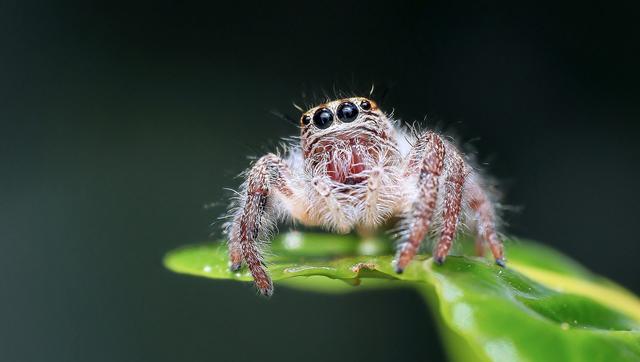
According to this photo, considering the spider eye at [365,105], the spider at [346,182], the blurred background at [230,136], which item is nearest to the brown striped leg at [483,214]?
the spider at [346,182]

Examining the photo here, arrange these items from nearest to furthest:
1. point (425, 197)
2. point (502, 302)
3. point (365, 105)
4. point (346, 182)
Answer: point (502, 302) → point (425, 197) → point (346, 182) → point (365, 105)

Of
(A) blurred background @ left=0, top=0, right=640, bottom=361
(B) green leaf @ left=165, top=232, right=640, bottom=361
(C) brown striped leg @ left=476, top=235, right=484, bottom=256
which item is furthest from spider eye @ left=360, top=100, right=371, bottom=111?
(A) blurred background @ left=0, top=0, right=640, bottom=361

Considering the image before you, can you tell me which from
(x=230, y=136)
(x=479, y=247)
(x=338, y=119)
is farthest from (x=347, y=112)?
(x=230, y=136)

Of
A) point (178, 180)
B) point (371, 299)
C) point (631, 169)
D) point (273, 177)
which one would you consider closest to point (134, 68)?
point (178, 180)

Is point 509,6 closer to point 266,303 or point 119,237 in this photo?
point 266,303

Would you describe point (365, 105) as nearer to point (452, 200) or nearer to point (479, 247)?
point (452, 200)

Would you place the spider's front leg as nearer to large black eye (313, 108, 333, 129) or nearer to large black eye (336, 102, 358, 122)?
large black eye (313, 108, 333, 129)

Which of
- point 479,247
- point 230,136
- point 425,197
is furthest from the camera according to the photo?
point 230,136

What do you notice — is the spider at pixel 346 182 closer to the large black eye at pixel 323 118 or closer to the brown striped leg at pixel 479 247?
the large black eye at pixel 323 118
